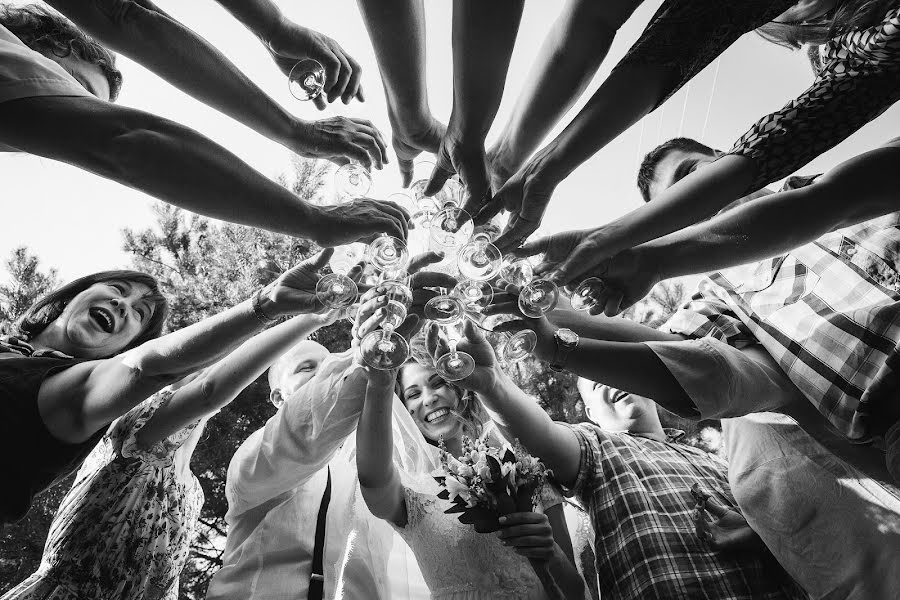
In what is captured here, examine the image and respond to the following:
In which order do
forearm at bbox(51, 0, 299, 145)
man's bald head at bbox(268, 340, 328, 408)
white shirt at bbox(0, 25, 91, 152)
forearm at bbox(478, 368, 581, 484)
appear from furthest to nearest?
man's bald head at bbox(268, 340, 328, 408) < forearm at bbox(478, 368, 581, 484) < forearm at bbox(51, 0, 299, 145) < white shirt at bbox(0, 25, 91, 152)

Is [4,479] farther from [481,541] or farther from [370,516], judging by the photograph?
[481,541]

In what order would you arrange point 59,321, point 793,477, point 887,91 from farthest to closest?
point 59,321, point 793,477, point 887,91

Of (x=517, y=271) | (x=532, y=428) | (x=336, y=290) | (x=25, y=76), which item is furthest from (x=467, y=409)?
(x=25, y=76)

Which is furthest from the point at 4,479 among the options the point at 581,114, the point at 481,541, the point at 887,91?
the point at 887,91

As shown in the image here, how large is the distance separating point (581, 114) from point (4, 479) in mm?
2698

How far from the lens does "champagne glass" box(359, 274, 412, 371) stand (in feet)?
6.20

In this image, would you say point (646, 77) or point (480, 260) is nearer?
point (646, 77)

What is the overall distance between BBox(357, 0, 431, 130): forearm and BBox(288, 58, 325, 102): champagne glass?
307mm

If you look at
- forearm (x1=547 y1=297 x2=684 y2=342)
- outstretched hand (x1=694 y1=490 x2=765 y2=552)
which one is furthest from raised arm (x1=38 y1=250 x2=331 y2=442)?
outstretched hand (x1=694 y1=490 x2=765 y2=552)

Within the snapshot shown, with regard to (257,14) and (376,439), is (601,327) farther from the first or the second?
(257,14)

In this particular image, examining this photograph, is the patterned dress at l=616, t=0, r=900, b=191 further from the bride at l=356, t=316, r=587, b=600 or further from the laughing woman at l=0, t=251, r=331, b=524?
the bride at l=356, t=316, r=587, b=600

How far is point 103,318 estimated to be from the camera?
2.80 meters

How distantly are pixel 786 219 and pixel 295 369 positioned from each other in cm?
304

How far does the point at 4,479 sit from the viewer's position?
1.90 metres
